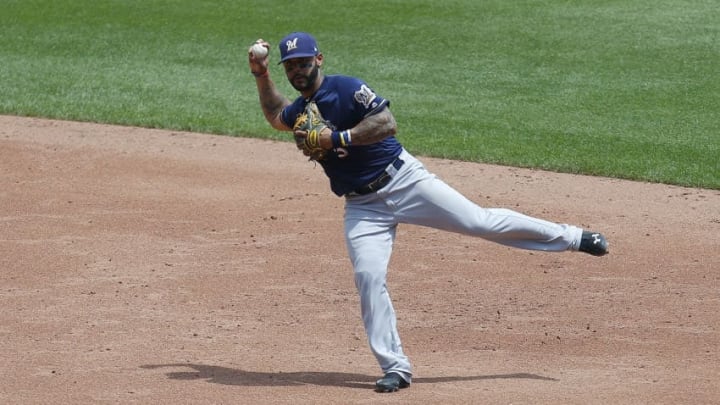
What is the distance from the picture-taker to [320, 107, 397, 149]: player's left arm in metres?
6.45

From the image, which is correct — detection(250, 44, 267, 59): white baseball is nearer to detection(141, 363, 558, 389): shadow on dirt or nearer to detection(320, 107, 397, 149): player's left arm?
detection(320, 107, 397, 149): player's left arm

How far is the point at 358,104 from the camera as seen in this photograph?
259 inches

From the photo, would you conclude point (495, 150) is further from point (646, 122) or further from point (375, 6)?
point (375, 6)

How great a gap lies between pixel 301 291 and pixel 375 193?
6.27 feet

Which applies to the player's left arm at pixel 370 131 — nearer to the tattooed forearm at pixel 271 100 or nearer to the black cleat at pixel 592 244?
the tattooed forearm at pixel 271 100

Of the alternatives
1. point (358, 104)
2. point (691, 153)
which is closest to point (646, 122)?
point (691, 153)

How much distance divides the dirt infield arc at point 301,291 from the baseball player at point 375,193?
0.49m

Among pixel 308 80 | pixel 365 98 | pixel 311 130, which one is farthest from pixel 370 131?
pixel 308 80

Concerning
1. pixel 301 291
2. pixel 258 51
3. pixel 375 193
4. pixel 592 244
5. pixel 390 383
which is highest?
pixel 258 51

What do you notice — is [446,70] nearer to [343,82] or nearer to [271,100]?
[271,100]

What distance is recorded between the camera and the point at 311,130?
6516 millimetres

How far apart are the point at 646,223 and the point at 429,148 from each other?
293 cm

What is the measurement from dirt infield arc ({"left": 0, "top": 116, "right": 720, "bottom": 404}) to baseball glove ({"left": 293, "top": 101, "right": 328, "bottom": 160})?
4.13ft

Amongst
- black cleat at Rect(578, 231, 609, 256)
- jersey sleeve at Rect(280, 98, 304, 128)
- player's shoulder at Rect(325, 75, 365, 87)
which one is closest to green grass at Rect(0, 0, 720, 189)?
black cleat at Rect(578, 231, 609, 256)
